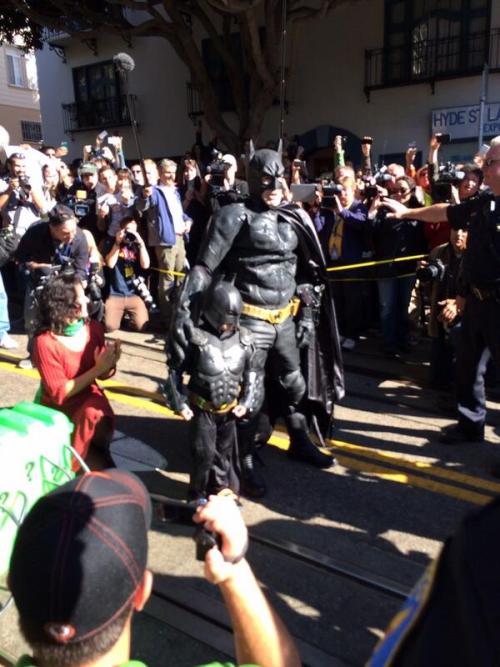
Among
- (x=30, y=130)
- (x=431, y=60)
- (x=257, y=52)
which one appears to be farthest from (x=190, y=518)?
(x=30, y=130)

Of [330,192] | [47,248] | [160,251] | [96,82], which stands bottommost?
[160,251]

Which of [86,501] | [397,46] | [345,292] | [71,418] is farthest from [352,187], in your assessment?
[397,46]

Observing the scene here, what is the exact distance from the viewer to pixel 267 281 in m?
3.77

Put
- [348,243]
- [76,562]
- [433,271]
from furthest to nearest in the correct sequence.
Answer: [348,243], [433,271], [76,562]

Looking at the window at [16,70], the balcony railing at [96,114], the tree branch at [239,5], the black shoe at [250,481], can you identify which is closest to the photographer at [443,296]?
the black shoe at [250,481]

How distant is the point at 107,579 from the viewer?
121cm

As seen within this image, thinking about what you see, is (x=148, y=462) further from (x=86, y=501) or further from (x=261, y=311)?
(x=86, y=501)

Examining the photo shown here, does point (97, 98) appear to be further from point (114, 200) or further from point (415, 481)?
point (415, 481)

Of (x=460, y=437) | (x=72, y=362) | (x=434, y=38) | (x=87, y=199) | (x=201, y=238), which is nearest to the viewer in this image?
(x=72, y=362)

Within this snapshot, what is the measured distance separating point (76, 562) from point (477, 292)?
3.43 m

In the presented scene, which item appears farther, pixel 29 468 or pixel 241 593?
pixel 29 468

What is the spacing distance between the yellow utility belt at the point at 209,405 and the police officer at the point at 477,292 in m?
1.75

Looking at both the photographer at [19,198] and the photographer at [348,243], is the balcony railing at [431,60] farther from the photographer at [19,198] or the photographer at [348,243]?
the photographer at [19,198]

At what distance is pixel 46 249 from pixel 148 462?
300cm
